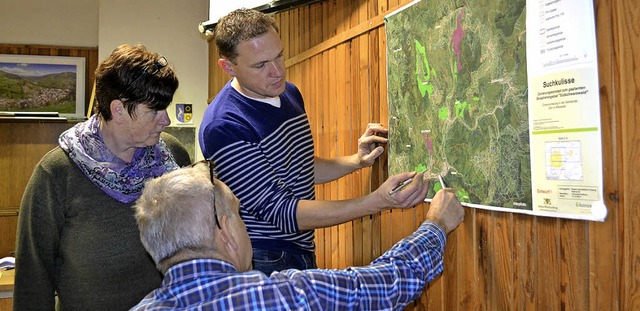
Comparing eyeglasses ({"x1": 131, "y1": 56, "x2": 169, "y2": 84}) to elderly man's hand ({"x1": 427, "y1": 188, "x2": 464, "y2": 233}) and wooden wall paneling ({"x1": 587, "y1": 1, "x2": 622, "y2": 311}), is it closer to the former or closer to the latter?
elderly man's hand ({"x1": 427, "y1": 188, "x2": 464, "y2": 233})

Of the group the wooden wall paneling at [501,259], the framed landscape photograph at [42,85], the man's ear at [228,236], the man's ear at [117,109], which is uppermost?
the framed landscape photograph at [42,85]

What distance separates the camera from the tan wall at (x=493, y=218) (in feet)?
4.40

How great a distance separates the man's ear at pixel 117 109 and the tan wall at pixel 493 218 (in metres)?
1.14

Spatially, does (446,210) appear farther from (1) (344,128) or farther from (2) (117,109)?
(2) (117,109)

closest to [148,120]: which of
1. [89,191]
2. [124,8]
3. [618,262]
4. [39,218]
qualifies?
[89,191]

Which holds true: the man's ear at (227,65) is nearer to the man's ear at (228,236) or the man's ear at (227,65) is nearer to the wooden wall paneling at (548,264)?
the man's ear at (228,236)

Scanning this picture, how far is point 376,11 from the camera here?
2564mm

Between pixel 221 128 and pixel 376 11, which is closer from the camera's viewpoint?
pixel 221 128

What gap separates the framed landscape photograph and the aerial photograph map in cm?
602

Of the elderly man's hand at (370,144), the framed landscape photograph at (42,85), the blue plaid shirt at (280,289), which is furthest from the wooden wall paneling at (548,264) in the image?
the framed landscape photograph at (42,85)

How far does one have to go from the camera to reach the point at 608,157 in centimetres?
138

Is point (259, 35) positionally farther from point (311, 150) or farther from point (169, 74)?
point (311, 150)

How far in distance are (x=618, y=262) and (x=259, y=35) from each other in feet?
4.65

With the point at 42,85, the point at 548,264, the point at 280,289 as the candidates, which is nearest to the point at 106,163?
the point at 280,289
